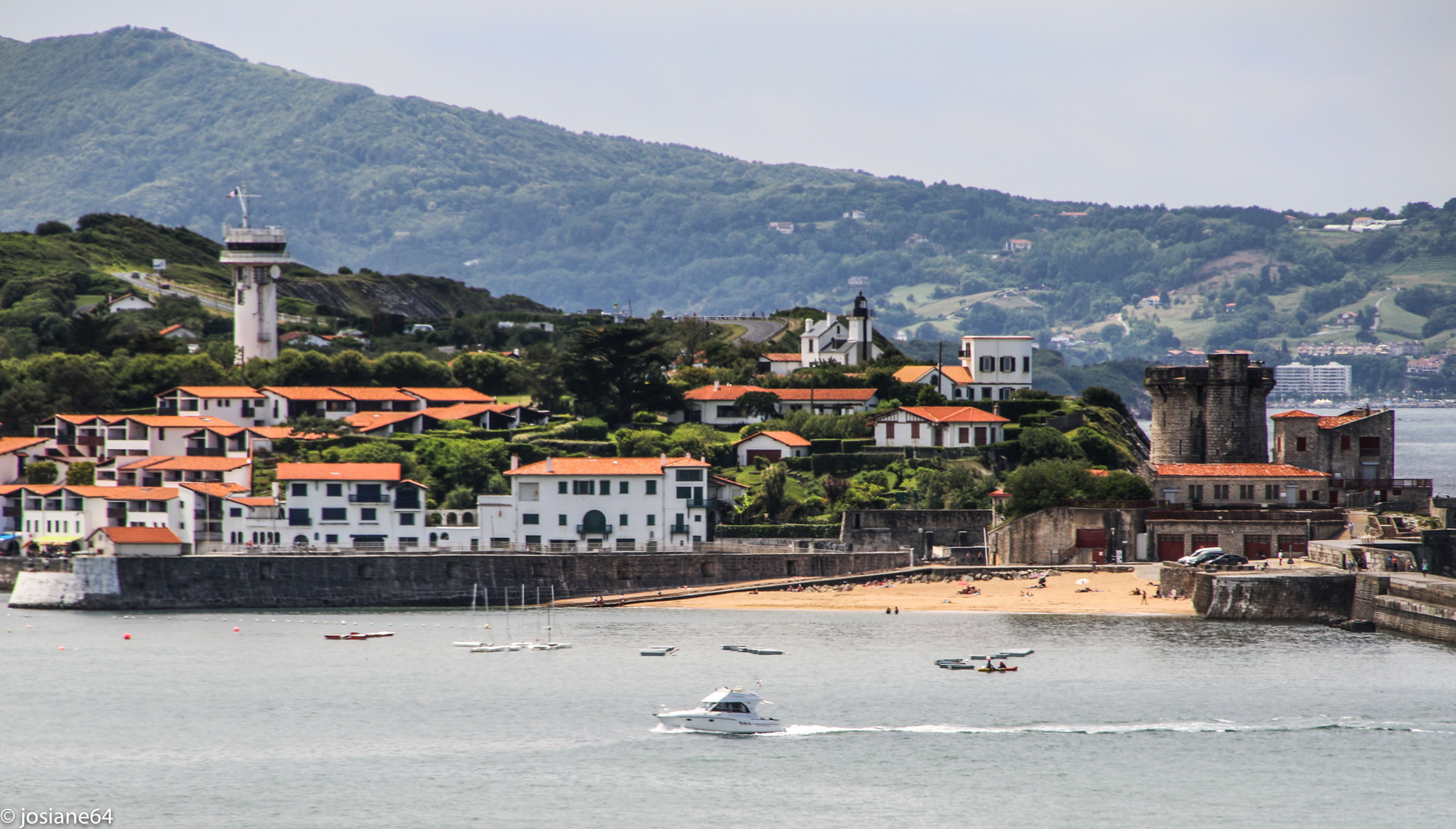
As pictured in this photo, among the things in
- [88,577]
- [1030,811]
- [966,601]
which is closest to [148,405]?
[88,577]

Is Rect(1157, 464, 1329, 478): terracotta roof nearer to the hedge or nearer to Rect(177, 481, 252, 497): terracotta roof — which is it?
the hedge

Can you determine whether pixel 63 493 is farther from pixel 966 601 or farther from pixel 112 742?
pixel 966 601

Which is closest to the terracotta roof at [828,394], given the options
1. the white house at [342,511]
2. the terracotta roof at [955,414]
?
the terracotta roof at [955,414]

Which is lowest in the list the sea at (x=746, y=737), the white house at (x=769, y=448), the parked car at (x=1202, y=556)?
the sea at (x=746, y=737)

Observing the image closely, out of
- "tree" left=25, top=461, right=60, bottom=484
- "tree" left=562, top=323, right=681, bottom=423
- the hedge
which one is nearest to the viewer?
the hedge

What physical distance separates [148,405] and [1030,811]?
7408 cm

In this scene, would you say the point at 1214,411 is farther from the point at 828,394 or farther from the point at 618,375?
the point at 618,375

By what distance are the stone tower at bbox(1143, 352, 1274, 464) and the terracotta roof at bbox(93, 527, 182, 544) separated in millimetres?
48579

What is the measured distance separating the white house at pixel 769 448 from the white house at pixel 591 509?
39.5ft

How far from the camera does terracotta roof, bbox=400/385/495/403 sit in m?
97.2

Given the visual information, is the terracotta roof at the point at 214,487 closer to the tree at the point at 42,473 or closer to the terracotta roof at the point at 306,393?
the tree at the point at 42,473

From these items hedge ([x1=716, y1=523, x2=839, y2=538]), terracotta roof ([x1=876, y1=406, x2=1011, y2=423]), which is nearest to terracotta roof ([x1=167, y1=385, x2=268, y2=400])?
hedge ([x1=716, y1=523, x2=839, y2=538])

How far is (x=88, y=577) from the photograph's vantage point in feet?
236

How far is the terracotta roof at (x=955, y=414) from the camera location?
284ft
